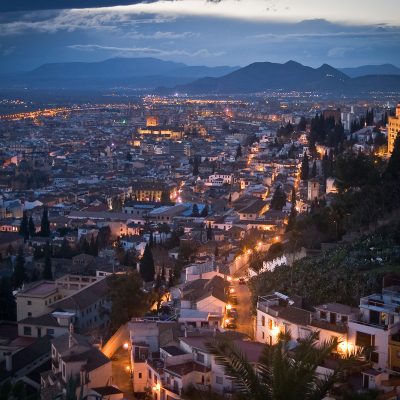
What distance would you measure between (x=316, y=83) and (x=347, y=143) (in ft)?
401

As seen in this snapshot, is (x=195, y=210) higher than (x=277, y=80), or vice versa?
(x=277, y=80)

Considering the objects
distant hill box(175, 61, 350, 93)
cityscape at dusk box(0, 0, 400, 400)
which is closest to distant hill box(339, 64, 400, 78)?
distant hill box(175, 61, 350, 93)

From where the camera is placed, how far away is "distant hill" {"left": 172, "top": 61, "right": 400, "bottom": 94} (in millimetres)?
144875

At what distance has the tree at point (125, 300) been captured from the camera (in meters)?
13.3

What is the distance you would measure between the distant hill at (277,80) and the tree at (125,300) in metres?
125

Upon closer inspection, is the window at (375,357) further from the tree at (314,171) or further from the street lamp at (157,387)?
the tree at (314,171)

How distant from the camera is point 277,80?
16075 centimetres

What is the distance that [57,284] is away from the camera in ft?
51.2

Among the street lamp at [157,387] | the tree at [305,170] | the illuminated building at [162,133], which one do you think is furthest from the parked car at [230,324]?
the illuminated building at [162,133]

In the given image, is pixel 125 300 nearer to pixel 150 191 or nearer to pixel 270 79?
pixel 150 191

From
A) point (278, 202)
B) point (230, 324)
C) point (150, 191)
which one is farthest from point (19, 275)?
point (150, 191)

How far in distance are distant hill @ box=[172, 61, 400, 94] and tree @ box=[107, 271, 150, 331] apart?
125129mm

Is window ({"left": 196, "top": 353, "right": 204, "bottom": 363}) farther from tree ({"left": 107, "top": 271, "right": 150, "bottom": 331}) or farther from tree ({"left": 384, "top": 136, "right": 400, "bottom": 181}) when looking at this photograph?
tree ({"left": 384, "top": 136, "right": 400, "bottom": 181})

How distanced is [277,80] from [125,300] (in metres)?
151
